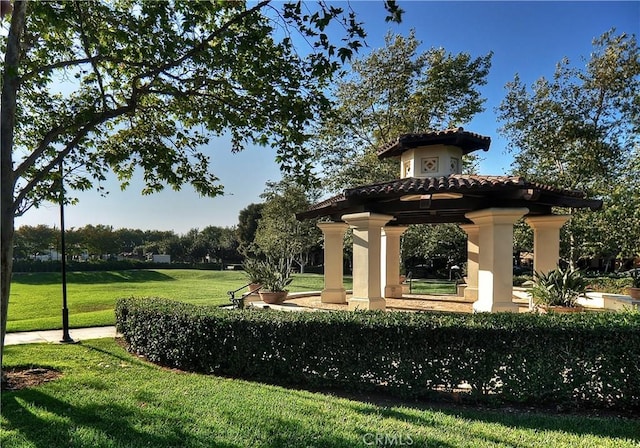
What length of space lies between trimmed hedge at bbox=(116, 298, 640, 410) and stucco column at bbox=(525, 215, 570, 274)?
539 cm

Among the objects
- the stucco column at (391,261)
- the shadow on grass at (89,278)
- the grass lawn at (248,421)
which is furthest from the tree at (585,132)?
the shadow on grass at (89,278)

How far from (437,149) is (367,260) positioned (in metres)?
3.90

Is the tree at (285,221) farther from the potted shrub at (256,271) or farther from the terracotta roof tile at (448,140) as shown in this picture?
the terracotta roof tile at (448,140)

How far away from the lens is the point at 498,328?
527cm

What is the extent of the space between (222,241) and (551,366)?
60.4 meters

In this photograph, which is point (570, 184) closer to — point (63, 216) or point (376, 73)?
point (376, 73)

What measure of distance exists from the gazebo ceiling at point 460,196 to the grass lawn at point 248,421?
4693mm

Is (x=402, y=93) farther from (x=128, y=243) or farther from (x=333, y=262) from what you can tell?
(x=128, y=243)

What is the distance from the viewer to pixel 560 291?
9.13m

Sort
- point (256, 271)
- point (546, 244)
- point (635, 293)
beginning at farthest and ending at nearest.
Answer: point (256, 271) < point (635, 293) < point (546, 244)

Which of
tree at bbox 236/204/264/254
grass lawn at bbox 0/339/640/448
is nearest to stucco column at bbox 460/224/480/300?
grass lawn at bbox 0/339/640/448

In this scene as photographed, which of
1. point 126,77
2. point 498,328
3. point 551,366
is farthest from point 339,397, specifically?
point 126,77

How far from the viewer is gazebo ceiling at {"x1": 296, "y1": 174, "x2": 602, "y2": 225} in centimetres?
821

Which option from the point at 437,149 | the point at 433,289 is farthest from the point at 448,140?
the point at 433,289
